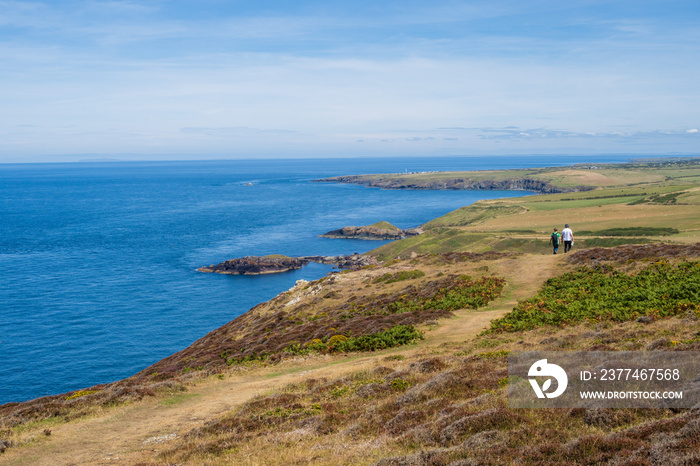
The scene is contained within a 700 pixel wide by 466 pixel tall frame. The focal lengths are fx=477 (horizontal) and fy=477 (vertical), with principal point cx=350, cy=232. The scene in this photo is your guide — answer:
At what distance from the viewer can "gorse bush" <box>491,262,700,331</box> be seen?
20.5 m

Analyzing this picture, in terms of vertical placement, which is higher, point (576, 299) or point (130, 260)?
point (576, 299)

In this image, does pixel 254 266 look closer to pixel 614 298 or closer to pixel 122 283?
pixel 122 283

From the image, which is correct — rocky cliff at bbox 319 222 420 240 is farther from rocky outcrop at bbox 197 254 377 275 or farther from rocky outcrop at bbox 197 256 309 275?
rocky outcrop at bbox 197 256 309 275

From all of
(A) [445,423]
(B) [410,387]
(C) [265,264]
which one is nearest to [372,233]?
(C) [265,264]

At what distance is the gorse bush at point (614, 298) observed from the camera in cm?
2053

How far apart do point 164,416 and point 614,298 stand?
20.6 m

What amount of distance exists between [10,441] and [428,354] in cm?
1523

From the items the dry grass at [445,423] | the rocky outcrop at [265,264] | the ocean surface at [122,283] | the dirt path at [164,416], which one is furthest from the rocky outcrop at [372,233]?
the dry grass at [445,423]

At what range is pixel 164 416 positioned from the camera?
58.2ft

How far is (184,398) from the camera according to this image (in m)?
20.0

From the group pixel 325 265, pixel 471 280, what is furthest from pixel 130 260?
pixel 471 280

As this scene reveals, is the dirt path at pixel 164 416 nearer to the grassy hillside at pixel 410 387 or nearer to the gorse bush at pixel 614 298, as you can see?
the grassy hillside at pixel 410 387

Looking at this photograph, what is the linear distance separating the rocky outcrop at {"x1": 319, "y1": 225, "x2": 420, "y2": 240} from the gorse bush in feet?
350

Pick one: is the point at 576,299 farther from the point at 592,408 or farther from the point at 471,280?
the point at 592,408
